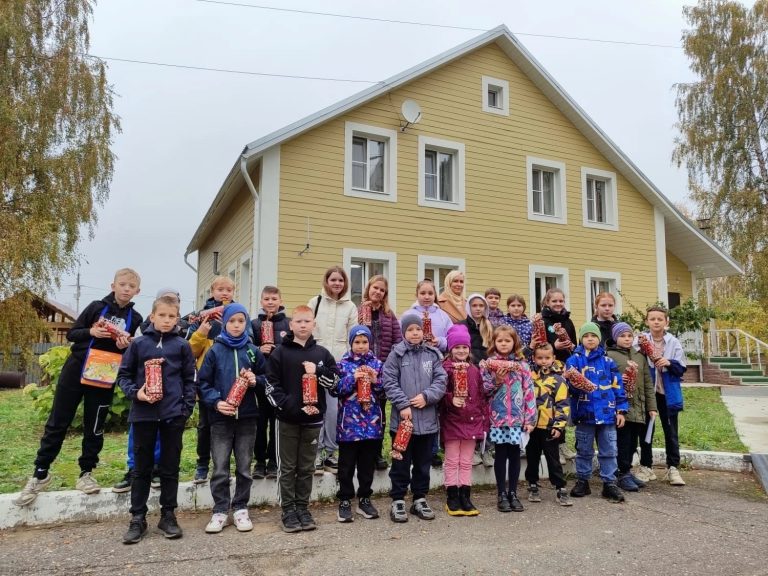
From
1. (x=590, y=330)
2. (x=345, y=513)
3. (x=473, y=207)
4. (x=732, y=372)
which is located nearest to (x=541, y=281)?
(x=473, y=207)

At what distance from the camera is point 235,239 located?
13.9m

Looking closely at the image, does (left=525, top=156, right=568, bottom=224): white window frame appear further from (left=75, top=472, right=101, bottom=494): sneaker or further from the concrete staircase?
(left=75, top=472, right=101, bottom=494): sneaker

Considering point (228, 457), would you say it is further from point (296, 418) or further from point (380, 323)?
point (380, 323)

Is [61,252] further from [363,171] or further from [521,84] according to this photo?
[521,84]

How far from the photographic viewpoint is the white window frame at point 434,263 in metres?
12.8

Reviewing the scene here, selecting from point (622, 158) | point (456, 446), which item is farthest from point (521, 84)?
point (456, 446)

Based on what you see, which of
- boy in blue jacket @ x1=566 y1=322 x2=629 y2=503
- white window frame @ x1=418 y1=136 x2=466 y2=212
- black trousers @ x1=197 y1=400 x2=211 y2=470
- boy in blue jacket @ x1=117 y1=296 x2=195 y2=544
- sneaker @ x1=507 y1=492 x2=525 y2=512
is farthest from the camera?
white window frame @ x1=418 y1=136 x2=466 y2=212

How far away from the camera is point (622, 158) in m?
15.4

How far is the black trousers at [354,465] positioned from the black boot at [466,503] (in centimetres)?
81

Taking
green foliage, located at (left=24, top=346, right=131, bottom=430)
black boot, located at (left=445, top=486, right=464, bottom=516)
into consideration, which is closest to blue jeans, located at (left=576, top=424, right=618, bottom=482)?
black boot, located at (left=445, top=486, right=464, bottom=516)

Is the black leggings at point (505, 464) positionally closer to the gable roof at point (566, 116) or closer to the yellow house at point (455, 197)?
the yellow house at point (455, 197)

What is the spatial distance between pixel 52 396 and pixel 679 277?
58.3 feet

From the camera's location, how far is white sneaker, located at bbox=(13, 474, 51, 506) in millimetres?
4328

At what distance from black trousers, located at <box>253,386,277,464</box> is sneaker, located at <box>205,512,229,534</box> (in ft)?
2.71
